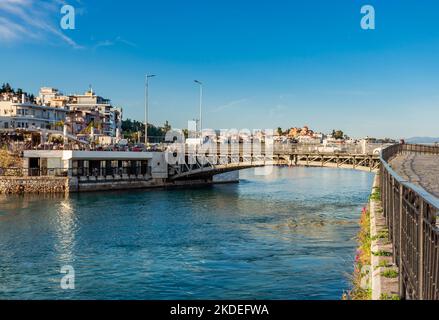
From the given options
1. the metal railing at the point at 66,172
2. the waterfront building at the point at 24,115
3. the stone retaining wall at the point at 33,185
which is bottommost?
the stone retaining wall at the point at 33,185

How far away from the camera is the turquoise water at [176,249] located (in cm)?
1903

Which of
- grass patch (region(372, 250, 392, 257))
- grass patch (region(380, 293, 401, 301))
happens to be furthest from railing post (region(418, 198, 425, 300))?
grass patch (region(372, 250, 392, 257))

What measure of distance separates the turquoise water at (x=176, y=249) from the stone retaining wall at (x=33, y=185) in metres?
7.42

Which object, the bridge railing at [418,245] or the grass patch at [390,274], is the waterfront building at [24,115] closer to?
the grass patch at [390,274]

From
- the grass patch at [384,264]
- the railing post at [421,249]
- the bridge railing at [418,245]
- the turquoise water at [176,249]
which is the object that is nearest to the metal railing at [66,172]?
the turquoise water at [176,249]

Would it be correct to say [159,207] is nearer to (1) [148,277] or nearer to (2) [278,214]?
(2) [278,214]

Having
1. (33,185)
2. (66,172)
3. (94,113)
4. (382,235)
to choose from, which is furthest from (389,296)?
(94,113)

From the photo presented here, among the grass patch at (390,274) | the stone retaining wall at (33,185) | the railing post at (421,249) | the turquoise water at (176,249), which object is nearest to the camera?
the railing post at (421,249)

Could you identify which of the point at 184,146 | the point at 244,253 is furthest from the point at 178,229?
the point at 184,146

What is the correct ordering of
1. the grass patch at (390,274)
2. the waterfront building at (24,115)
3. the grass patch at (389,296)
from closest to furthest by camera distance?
the grass patch at (389,296), the grass patch at (390,274), the waterfront building at (24,115)

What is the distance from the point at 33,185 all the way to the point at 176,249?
35404 millimetres

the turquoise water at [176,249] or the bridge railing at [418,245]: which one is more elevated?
the bridge railing at [418,245]
